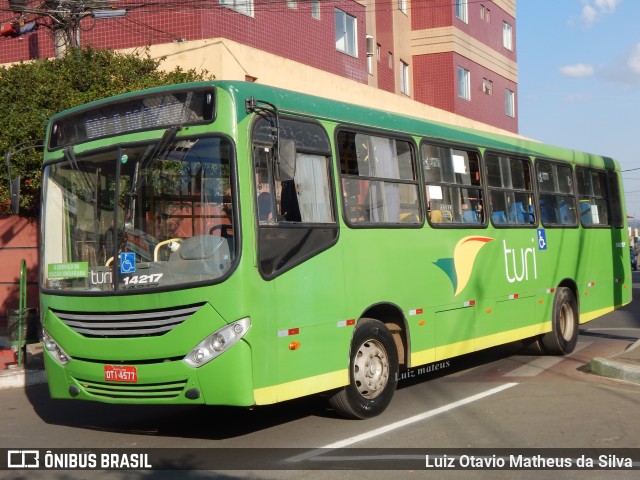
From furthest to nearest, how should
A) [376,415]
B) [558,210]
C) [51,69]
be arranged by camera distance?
[51,69]
[558,210]
[376,415]

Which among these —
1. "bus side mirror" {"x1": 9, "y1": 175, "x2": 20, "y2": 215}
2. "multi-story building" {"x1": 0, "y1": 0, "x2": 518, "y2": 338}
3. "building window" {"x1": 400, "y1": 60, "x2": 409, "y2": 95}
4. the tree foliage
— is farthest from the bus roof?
"building window" {"x1": 400, "y1": 60, "x2": 409, "y2": 95}

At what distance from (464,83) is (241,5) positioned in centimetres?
1777

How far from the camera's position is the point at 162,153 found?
7617mm

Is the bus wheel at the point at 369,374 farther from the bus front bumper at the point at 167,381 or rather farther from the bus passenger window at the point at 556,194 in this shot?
the bus passenger window at the point at 556,194

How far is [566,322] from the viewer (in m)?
13.4

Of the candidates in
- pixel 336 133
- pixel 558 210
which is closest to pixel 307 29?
pixel 558 210

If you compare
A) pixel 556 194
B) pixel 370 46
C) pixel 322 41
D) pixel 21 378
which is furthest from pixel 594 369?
pixel 370 46

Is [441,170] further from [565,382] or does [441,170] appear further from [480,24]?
[480,24]

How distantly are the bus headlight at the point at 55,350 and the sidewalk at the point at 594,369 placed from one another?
4.47 metres

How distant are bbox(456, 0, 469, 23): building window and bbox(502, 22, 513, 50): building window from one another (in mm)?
5246

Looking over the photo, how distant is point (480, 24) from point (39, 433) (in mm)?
33345

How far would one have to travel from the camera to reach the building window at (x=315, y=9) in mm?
24219

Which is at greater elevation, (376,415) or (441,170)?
(441,170)

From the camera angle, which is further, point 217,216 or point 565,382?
point 565,382
